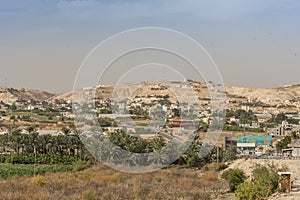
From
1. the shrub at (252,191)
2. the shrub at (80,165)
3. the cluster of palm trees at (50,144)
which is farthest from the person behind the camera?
the cluster of palm trees at (50,144)

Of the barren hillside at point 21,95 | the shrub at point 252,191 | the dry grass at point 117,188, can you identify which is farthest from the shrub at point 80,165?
the barren hillside at point 21,95

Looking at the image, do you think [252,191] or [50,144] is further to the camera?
[50,144]

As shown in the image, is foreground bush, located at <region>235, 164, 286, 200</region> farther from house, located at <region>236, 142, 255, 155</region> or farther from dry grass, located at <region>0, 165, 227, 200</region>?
house, located at <region>236, 142, 255, 155</region>

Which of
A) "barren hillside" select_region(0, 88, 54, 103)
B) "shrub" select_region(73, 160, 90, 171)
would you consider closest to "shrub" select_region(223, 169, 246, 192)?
"shrub" select_region(73, 160, 90, 171)

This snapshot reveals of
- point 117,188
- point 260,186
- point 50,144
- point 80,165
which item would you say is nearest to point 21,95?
point 50,144

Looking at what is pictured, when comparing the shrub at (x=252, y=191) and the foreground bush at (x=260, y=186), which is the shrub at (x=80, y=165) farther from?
the shrub at (x=252, y=191)

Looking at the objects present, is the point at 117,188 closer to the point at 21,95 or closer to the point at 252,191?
the point at 252,191

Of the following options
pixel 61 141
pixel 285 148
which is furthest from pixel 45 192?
pixel 285 148

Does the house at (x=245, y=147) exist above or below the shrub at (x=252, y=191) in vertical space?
below

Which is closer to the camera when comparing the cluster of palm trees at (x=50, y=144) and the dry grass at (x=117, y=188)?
the dry grass at (x=117, y=188)
